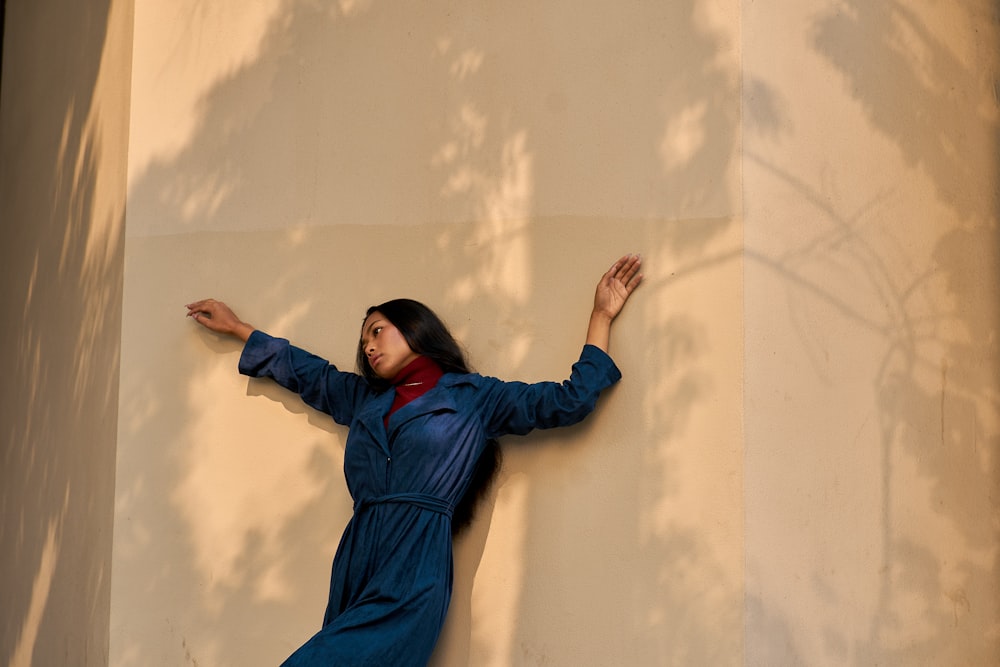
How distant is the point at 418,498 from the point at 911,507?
180 cm

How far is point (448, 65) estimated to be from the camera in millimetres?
5977

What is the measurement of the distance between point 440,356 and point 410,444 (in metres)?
0.39

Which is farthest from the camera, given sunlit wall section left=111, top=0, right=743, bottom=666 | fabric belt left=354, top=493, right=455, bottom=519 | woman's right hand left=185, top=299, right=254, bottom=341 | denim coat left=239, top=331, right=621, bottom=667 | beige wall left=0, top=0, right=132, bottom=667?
beige wall left=0, top=0, right=132, bottom=667

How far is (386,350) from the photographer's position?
5.59m

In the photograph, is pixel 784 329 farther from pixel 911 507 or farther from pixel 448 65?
pixel 448 65

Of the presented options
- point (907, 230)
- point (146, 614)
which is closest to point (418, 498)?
point (146, 614)

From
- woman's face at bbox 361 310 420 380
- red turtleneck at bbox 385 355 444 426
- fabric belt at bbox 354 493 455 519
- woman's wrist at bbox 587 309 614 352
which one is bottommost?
fabric belt at bbox 354 493 455 519

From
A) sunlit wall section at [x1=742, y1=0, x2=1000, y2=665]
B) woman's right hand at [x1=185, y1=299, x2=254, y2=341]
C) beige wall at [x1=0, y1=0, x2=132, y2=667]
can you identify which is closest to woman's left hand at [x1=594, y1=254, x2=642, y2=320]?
sunlit wall section at [x1=742, y1=0, x2=1000, y2=665]

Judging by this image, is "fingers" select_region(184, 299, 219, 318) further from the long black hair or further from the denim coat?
the denim coat

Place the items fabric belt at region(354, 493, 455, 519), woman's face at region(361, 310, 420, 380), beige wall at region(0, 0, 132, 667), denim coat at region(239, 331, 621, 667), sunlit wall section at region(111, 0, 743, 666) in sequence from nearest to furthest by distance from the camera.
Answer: denim coat at region(239, 331, 621, 667), fabric belt at region(354, 493, 455, 519), sunlit wall section at region(111, 0, 743, 666), woman's face at region(361, 310, 420, 380), beige wall at region(0, 0, 132, 667)

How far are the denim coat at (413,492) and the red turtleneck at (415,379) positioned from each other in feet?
0.12

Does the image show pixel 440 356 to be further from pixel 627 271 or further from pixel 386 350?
pixel 627 271

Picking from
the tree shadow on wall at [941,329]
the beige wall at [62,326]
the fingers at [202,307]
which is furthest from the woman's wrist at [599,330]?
the beige wall at [62,326]

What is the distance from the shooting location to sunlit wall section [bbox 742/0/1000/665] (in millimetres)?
5520
